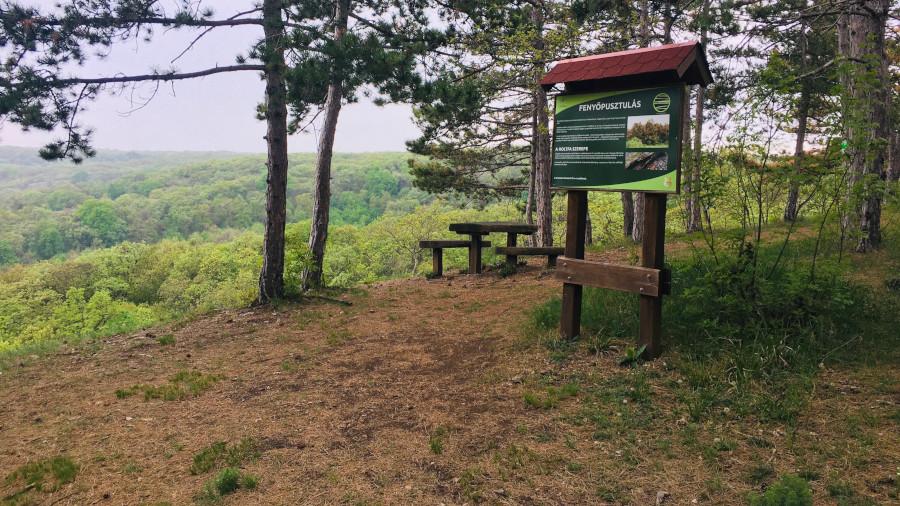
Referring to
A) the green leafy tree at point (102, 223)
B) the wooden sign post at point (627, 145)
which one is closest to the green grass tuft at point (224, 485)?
the wooden sign post at point (627, 145)

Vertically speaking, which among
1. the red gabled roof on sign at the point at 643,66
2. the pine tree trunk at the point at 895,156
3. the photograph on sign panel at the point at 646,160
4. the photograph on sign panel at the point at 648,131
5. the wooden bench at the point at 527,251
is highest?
the pine tree trunk at the point at 895,156

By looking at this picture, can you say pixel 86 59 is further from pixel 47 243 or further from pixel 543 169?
pixel 47 243

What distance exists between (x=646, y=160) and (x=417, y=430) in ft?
9.79

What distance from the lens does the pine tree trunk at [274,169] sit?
7621mm

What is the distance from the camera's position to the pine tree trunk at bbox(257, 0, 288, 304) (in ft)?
25.0

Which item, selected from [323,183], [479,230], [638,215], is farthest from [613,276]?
[638,215]

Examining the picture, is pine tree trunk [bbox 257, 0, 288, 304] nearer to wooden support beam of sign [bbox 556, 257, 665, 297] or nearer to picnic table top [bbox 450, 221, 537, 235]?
picnic table top [bbox 450, 221, 537, 235]

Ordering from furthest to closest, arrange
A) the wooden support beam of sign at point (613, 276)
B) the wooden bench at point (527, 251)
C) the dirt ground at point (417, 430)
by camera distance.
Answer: the wooden bench at point (527, 251), the wooden support beam of sign at point (613, 276), the dirt ground at point (417, 430)

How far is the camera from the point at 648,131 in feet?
14.4

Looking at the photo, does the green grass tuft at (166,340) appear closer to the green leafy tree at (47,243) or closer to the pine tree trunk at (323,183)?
the pine tree trunk at (323,183)

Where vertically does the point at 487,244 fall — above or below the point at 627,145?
below

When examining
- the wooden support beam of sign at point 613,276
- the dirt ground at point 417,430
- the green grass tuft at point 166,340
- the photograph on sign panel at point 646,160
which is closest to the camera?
the dirt ground at point 417,430

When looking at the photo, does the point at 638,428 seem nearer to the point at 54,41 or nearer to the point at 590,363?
the point at 590,363

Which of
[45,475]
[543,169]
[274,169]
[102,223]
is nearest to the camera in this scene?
[45,475]
